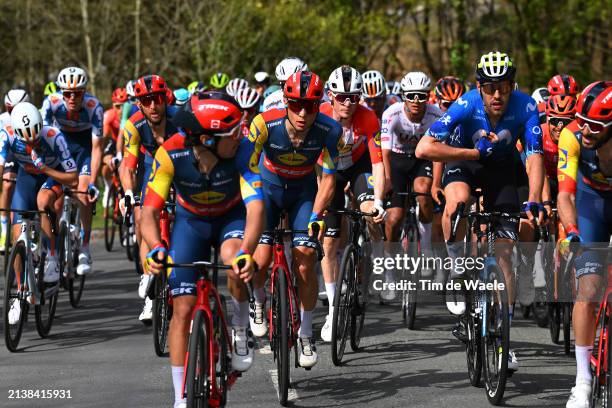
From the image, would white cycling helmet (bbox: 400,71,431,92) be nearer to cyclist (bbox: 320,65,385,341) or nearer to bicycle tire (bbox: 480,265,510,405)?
cyclist (bbox: 320,65,385,341)

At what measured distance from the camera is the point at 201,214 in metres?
7.27

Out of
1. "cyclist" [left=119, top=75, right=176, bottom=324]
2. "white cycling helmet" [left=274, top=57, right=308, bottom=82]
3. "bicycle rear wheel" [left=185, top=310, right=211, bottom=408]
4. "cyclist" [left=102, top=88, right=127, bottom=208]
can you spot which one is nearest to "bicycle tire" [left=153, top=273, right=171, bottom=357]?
"cyclist" [left=119, top=75, right=176, bottom=324]

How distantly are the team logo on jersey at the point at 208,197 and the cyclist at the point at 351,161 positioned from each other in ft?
8.67

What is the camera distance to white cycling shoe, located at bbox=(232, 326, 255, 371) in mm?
7469

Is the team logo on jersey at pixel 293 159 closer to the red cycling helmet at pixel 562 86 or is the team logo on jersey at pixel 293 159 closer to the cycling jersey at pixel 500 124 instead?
the cycling jersey at pixel 500 124

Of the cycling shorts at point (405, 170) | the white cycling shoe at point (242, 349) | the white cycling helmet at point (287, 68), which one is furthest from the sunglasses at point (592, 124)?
the white cycling helmet at point (287, 68)

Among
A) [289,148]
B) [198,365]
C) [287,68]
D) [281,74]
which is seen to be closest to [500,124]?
[289,148]

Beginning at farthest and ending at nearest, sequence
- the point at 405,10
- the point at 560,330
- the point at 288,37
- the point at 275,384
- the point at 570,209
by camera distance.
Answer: the point at 405,10 < the point at 288,37 < the point at 560,330 < the point at 275,384 < the point at 570,209

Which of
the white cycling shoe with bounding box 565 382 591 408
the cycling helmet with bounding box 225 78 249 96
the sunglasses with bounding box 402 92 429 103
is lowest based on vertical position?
the white cycling shoe with bounding box 565 382 591 408

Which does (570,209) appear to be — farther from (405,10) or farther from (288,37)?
(405,10)

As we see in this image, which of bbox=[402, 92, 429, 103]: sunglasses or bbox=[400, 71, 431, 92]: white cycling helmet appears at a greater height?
bbox=[400, 71, 431, 92]: white cycling helmet

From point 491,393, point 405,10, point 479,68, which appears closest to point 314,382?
point 491,393

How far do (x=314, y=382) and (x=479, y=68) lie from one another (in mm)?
2505

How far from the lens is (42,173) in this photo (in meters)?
11.2
